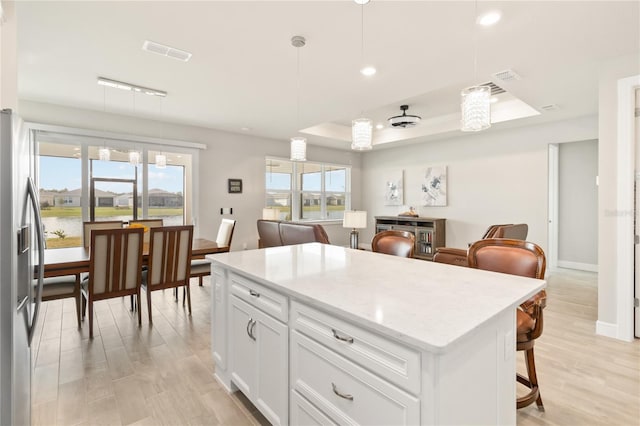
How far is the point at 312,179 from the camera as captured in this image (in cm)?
766

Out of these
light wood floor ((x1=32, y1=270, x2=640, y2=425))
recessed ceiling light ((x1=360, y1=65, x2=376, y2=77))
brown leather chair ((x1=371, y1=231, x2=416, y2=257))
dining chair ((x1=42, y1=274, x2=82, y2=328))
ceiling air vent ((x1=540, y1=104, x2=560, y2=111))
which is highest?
ceiling air vent ((x1=540, y1=104, x2=560, y2=111))

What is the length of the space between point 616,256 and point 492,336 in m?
2.70

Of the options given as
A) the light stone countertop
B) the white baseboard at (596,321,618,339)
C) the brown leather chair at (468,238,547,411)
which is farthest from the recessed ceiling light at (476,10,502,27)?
the white baseboard at (596,321,618,339)

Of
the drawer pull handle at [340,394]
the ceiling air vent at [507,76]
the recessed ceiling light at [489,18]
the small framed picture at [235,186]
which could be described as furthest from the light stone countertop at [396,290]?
the small framed picture at [235,186]

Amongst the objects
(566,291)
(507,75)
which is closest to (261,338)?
(507,75)

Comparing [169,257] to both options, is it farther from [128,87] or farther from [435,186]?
[435,186]

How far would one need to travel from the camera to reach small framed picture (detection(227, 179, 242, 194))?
613 centimetres

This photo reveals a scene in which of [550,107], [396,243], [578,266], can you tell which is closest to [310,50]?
[396,243]

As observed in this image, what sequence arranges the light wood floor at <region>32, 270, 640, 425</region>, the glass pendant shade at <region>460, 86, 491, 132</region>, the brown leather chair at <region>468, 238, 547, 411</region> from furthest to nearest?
the glass pendant shade at <region>460, 86, 491, 132</region>, the light wood floor at <region>32, 270, 640, 425</region>, the brown leather chair at <region>468, 238, 547, 411</region>

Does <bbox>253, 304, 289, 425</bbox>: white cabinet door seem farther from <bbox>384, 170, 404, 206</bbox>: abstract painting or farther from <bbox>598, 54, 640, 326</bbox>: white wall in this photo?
<bbox>384, 170, 404, 206</bbox>: abstract painting

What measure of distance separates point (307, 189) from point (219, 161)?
2.36 m

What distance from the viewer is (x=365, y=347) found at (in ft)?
3.52

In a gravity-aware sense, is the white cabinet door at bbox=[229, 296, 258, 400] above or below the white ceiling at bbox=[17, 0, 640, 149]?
below

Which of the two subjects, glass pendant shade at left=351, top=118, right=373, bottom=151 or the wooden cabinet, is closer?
glass pendant shade at left=351, top=118, right=373, bottom=151
